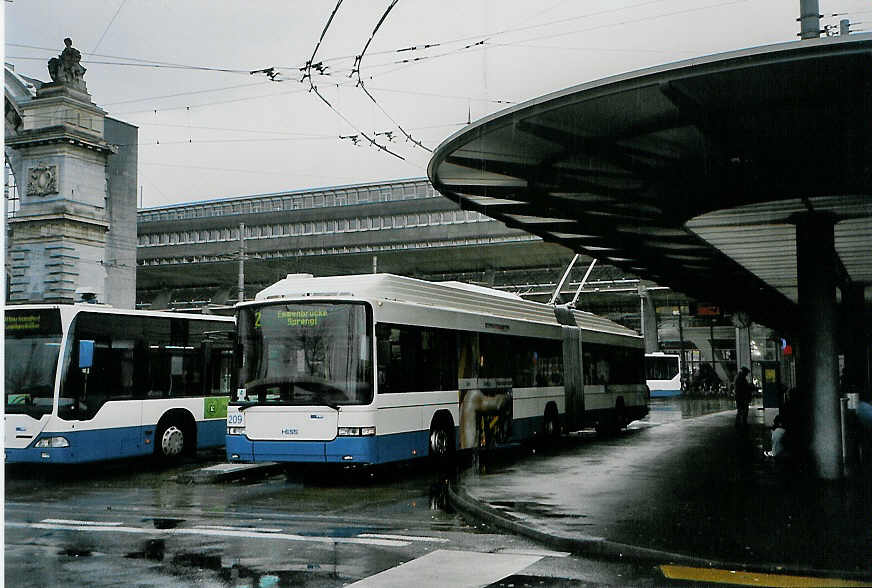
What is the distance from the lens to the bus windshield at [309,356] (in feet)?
48.0

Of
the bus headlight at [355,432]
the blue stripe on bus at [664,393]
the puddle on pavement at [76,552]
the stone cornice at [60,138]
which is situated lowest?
the puddle on pavement at [76,552]

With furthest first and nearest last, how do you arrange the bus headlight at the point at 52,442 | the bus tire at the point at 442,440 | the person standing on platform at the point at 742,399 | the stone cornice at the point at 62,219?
the stone cornice at the point at 62,219
the person standing on platform at the point at 742,399
the bus tire at the point at 442,440
the bus headlight at the point at 52,442

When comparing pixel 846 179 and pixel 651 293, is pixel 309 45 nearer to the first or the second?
pixel 846 179

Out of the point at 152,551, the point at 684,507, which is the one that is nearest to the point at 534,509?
the point at 684,507

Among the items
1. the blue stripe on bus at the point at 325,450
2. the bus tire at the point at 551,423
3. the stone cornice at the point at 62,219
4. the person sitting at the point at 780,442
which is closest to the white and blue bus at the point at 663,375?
the stone cornice at the point at 62,219

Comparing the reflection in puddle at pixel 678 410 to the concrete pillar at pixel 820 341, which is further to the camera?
the reflection in puddle at pixel 678 410

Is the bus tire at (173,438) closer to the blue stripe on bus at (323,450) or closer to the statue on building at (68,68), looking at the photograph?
the blue stripe on bus at (323,450)

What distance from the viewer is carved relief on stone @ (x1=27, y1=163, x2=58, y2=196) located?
99.8 feet

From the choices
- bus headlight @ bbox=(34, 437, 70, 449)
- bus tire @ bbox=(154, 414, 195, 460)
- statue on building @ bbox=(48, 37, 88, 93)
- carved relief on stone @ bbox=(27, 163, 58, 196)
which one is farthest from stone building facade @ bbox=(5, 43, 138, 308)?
bus headlight @ bbox=(34, 437, 70, 449)

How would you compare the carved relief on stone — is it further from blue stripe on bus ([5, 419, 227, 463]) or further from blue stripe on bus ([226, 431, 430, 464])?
blue stripe on bus ([226, 431, 430, 464])

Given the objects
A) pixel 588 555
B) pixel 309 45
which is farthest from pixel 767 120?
pixel 309 45

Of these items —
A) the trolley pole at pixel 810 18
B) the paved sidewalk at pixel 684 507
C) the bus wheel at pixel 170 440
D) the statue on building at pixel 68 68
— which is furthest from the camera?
the bus wheel at pixel 170 440

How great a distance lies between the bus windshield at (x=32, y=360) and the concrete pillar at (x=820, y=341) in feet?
40.0

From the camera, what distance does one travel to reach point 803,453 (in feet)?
54.4
